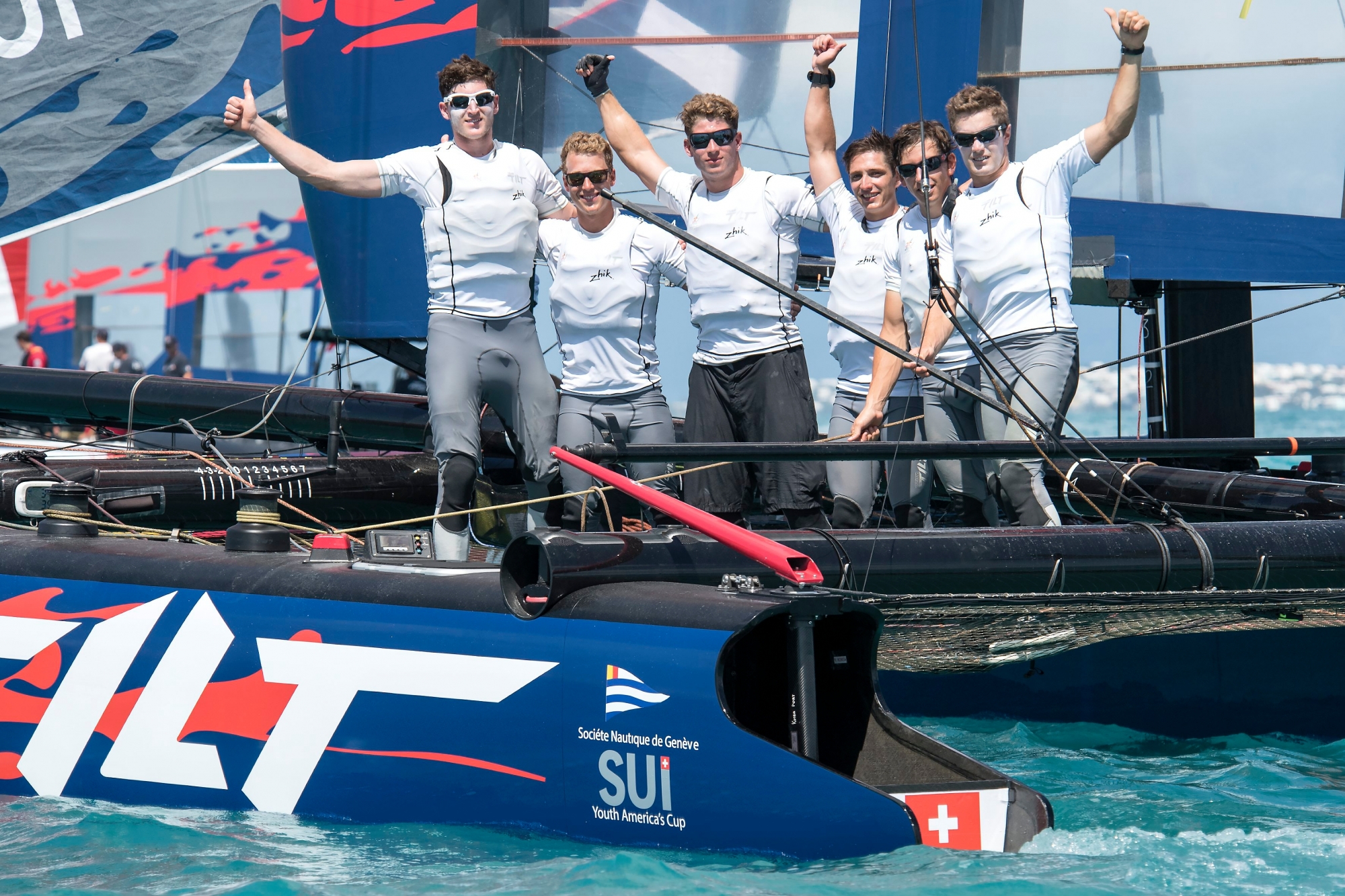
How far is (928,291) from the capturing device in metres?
4.41

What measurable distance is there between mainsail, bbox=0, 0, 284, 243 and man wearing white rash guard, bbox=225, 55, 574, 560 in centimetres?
257

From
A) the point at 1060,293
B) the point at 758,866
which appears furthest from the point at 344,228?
the point at 758,866

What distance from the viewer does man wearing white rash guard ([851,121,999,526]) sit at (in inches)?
173

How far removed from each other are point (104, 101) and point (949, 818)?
Answer: 539 centimetres

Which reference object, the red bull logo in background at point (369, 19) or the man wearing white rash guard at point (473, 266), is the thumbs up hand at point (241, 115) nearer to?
the man wearing white rash guard at point (473, 266)

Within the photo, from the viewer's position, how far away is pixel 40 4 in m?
6.36

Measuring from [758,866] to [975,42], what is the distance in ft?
14.0

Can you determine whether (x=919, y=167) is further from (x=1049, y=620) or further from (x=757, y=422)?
(x=1049, y=620)

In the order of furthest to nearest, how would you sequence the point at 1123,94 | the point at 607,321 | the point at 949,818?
the point at 607,321
the point at 1123,94
the point at 949,818

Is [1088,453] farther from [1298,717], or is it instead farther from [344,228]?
[344,228]

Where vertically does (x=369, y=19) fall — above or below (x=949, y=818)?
above

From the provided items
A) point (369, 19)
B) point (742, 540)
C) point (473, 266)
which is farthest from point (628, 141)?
point (369, 19)

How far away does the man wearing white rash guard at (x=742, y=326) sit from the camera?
14.3 ft

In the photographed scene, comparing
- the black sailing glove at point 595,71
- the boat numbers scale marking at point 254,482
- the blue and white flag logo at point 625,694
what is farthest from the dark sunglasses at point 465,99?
the blue and white flag logo at point 625,694
